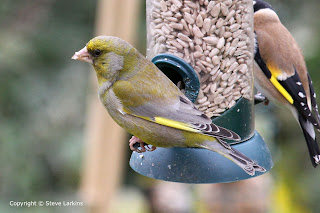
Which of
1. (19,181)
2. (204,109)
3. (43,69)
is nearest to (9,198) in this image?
(19,181)

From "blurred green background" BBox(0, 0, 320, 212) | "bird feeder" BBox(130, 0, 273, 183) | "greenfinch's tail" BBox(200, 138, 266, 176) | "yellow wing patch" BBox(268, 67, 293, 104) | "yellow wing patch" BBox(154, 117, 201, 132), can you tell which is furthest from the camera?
"blurred green background" BBox(0, 0, 320, 212)

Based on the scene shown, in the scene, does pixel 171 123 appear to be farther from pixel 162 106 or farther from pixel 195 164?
pixel 195 164

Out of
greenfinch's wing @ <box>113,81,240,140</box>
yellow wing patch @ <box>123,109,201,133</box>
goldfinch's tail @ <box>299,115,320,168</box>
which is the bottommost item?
goldfinch's tail @ <box>299,115,320,168</box>

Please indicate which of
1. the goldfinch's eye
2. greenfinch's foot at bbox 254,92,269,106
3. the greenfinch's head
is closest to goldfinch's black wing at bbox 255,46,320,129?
greenfinch's foot at bbox 254,92,269,106

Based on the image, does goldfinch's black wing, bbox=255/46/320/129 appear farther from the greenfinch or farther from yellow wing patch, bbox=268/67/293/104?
the greenfinch

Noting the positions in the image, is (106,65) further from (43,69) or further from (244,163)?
(43,69)

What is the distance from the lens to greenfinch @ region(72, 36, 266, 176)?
277 centimetres

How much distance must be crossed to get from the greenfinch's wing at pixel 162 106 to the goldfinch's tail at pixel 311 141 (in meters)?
0.94

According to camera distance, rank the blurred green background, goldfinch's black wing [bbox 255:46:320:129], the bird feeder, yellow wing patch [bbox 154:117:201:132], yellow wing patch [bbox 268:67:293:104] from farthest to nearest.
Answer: the blurred green background
yellow wing patch [bbox 268:67:293:104]
goldfinch's black wing [bbox 255:46:320:129]
the bird feeder
yellow wing patch [bbox 154:117:201:132]

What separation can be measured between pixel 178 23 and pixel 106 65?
1.49ft

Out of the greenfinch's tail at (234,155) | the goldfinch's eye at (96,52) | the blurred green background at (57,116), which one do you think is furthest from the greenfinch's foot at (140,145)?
the blurred green background at (57,116)

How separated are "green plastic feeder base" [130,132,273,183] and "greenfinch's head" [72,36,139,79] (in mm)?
502

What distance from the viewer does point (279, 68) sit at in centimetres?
363

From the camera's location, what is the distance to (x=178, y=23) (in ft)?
9.69
